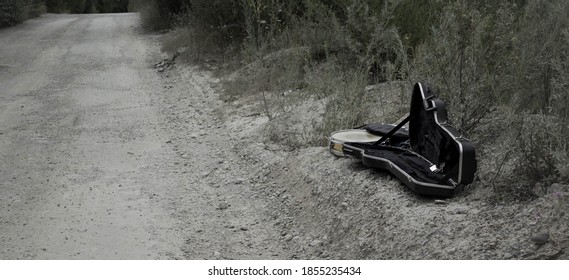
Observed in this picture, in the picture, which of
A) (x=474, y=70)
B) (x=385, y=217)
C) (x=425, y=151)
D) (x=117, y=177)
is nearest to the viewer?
(x=385, y=217)

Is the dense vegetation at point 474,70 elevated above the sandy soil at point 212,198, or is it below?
above

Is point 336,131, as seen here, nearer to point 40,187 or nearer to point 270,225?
point 270,225

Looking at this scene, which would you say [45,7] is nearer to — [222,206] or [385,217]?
[222,206]

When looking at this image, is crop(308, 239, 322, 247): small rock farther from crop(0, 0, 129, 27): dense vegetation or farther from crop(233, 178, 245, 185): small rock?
crop(0, 0, 129, 27): dense vegetation

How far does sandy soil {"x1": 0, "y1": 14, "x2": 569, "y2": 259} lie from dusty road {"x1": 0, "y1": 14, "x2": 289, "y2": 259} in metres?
0.02

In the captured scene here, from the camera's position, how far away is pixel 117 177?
19.7 ft

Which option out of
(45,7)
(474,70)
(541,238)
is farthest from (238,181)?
(45,7)

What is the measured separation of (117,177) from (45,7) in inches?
987

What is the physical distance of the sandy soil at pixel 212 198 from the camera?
3.73 meters

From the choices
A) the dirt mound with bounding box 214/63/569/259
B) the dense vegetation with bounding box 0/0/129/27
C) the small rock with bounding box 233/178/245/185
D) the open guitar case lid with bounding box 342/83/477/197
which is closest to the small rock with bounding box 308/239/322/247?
the dirt mound with bounding box 214/63/569/259

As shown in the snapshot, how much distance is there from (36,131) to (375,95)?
4.25 metres

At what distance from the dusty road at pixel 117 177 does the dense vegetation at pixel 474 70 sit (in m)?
1.29

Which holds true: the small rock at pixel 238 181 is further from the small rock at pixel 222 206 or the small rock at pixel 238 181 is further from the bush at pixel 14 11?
the bush at pixel 14 11

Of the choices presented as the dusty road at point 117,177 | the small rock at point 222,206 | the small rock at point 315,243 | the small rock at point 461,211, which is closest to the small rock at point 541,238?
the small rock at point 461,211
